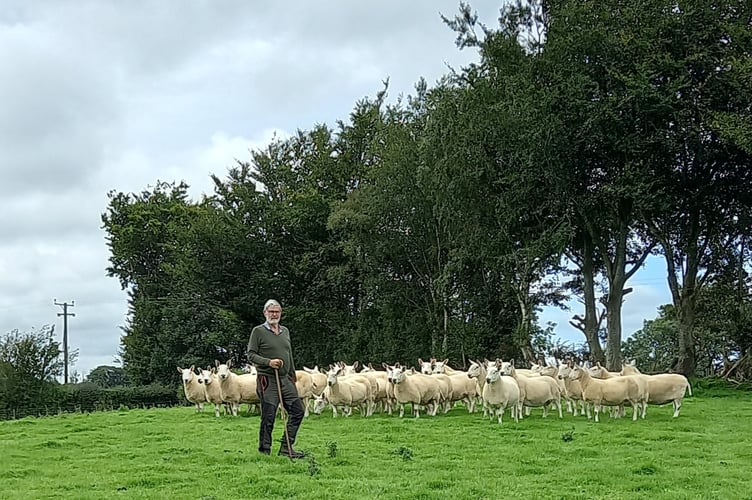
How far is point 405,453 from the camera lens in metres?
12.4

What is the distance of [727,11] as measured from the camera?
28.5 m

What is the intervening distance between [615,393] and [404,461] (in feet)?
24.9

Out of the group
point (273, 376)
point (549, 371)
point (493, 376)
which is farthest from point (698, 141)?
point (273, 376)

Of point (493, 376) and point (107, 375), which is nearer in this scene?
point (493, 376)

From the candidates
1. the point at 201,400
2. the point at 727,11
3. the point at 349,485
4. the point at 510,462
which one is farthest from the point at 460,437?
the point at 727,11

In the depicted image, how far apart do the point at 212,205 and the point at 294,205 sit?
285 inches

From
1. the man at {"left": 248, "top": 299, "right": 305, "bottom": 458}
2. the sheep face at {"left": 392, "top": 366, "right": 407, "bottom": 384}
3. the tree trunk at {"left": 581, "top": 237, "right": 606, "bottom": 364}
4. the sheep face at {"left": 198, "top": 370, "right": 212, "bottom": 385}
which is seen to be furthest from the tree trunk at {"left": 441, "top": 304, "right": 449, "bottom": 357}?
the man at {"left": 248, "top": 299, "right": 305, "bottom": 458}

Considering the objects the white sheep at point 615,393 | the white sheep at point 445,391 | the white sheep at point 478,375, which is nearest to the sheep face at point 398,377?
the white sheep at point 445,391

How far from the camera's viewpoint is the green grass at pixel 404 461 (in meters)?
9.66

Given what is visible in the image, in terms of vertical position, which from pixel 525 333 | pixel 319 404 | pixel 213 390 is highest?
pixel 525 333

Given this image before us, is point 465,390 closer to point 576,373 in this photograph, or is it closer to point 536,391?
point 536,391

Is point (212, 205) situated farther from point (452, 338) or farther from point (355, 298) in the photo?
point (452, 338)

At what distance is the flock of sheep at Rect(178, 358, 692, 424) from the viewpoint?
59.9 feet

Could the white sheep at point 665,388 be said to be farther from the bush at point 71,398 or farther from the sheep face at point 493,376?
the bush at point 71,398
